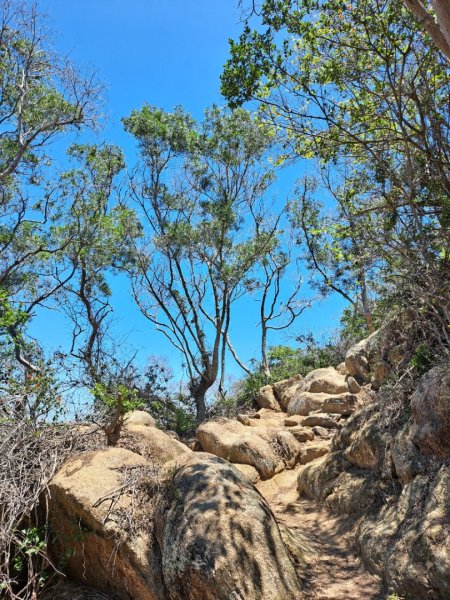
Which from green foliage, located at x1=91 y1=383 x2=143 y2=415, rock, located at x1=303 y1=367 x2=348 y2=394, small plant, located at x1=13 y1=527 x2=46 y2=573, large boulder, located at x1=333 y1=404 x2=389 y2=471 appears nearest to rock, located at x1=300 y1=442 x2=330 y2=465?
large boulder, located at x1=333 y1=404 x2=389 y2=471

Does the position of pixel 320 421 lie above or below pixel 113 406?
below

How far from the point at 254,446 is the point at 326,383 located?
4805 millimetres

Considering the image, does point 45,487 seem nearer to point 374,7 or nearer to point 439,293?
point 439,293

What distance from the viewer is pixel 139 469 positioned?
604 centimetres

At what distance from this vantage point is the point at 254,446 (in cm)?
1010

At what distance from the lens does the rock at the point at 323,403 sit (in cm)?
1241

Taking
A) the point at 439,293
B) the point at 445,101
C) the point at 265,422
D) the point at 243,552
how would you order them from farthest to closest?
the point at 265,422 → the point at 445,101 → the point at 439,293 → the point at 243,552

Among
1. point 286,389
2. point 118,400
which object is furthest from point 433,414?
point 286,389

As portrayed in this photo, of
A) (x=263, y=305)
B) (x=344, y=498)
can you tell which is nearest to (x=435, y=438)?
(x=344, y=498)

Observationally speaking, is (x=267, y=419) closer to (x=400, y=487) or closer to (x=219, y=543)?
(x=400, y=487)

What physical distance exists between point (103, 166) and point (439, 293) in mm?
12845

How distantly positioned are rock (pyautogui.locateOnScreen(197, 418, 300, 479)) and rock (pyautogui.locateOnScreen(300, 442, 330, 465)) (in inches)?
8.7

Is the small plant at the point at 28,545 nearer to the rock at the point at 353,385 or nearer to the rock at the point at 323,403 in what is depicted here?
the rock at the point at 323,403

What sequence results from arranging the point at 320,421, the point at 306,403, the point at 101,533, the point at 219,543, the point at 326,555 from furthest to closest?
1. the point at 306,403
2. the point at 320,421
3. the point at 326,555
4. the point at 101,533
5. the point at 219,543
